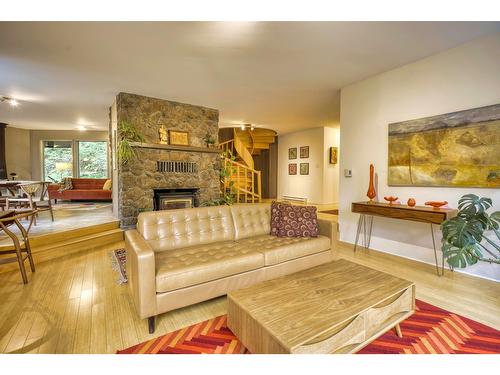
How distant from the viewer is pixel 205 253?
7.34ft

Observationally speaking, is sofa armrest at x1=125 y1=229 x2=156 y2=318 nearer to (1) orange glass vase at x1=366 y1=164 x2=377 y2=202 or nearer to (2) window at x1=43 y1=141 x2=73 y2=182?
(1) orange glass vase at x1=366 y1=164 x2=377 y2=202

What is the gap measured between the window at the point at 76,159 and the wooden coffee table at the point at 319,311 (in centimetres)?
920

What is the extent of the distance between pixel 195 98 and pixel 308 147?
4664mm

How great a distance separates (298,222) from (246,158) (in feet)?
19.1

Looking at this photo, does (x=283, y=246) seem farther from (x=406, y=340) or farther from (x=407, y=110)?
(x=407, y=110)

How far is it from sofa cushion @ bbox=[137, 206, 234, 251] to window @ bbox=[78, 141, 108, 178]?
25.8 ft

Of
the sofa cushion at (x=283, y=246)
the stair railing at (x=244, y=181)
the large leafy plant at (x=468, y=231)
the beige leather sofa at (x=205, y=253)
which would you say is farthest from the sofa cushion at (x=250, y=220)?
the stair railing at (x=244, y=181)

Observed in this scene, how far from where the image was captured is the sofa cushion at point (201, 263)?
1.81 meters

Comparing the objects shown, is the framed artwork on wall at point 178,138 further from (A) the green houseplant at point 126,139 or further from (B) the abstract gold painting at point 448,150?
(B) the abstract gold painting at point 448,150

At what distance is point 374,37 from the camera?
2643 mm

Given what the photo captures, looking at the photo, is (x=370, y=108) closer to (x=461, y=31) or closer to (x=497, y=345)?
(x=461, y=31)

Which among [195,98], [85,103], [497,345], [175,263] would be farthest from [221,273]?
[85,103]

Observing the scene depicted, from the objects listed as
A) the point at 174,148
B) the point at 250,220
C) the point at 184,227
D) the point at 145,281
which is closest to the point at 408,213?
the point at 250,220

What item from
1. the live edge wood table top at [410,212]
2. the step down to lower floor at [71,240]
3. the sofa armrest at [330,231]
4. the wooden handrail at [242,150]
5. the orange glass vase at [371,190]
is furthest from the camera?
the wooden handrail at [242,150]
